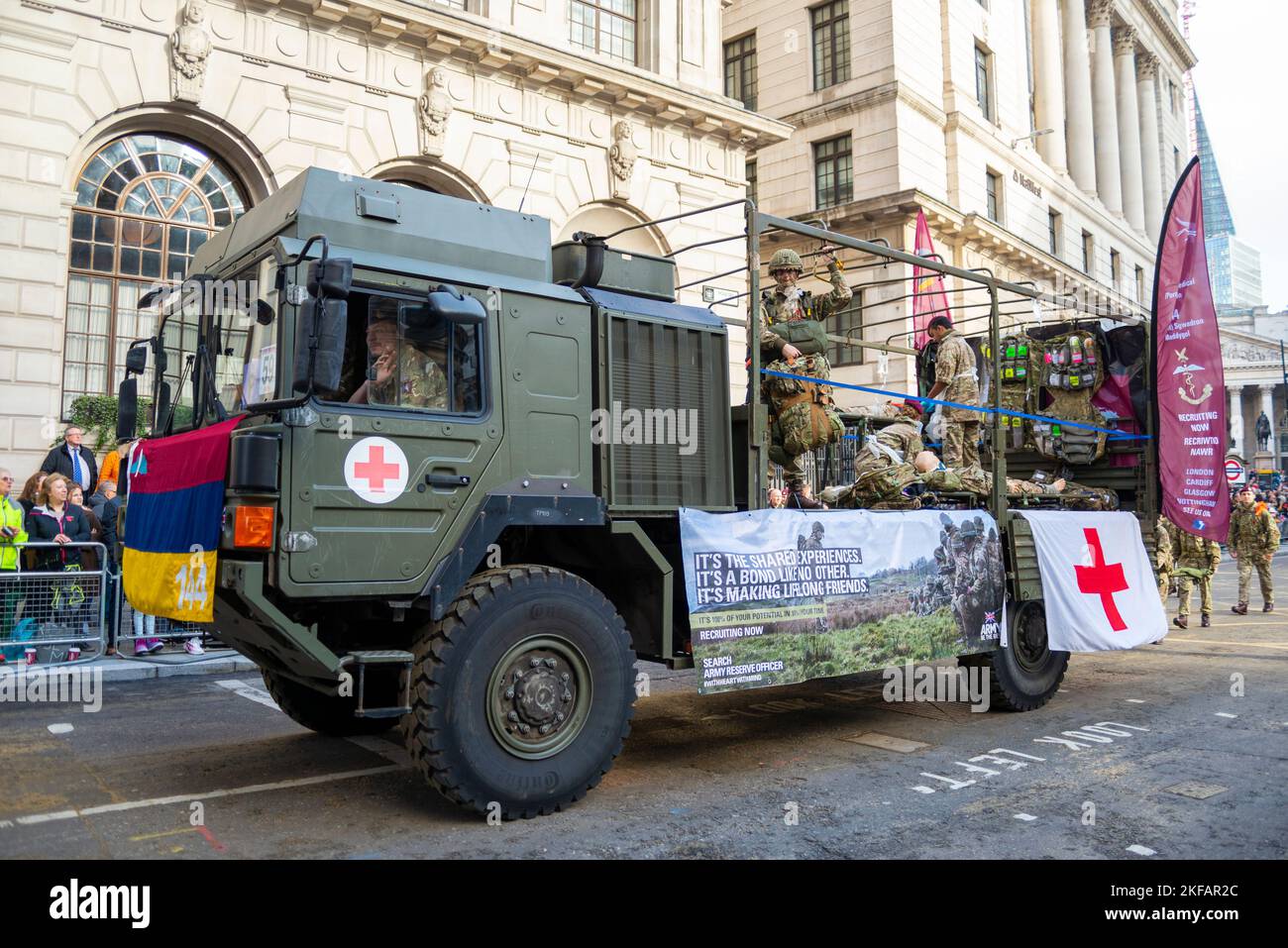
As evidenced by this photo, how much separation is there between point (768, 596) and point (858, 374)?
24.8 m

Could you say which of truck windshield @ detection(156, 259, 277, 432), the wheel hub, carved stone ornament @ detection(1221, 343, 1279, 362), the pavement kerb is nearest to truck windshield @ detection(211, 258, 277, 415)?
truck windshield @ detection(156, 259, 277, 432)

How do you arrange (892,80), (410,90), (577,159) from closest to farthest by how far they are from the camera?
(410,90)
(577,159)
(892,80)

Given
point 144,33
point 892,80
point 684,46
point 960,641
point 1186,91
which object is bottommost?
point 960,641

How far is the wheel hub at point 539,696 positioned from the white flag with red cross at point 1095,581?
15.5 ft

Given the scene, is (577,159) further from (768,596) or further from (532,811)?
(532,811)

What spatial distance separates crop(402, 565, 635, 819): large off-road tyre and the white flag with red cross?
4.56m

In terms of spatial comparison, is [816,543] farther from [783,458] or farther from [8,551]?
[8,551]

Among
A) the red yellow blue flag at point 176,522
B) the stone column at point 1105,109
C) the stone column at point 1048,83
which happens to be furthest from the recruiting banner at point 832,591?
the stone column at point 1105,109

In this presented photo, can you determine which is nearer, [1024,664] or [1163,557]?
[1024,664]

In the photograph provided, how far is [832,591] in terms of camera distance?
20.7ft

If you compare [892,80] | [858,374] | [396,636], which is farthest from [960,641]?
[892,80]

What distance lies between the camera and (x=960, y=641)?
7.17m

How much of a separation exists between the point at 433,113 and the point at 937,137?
20.8 metres

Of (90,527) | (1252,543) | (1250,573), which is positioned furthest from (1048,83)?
(90,527)
